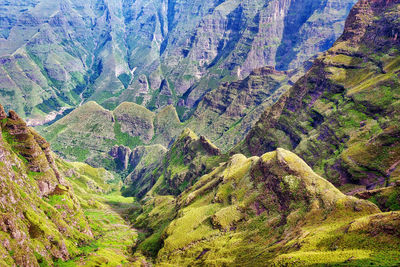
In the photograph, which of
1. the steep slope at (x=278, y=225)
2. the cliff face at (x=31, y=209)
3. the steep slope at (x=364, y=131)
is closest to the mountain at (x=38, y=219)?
the cliff face at (x=31, y=209)

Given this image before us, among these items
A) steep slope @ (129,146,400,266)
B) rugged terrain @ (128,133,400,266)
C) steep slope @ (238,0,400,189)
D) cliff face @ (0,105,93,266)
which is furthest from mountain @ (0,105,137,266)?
steep slope @ (238,0,400,189)

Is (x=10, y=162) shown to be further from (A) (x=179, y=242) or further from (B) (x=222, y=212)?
(B) (x=222, y=212)

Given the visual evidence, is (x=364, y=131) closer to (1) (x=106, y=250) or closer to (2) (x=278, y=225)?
(2) (x=278, y=225)

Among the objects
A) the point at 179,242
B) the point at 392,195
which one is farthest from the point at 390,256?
the point at 179,242

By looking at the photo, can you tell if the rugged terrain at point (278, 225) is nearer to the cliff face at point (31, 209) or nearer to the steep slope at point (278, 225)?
the steep slope at point (278, 225)

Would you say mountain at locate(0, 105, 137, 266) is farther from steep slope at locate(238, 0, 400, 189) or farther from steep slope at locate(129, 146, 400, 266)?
steep slope at locate(238, 0, 400, 189)

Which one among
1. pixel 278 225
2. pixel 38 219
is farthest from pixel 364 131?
pixel 38 219

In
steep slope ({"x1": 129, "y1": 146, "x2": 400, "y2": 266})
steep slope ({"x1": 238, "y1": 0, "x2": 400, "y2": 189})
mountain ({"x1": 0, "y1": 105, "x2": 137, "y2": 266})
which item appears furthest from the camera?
steep slope ({"x1": 238, "y1": 0, "x2": 400, "y2": 189})

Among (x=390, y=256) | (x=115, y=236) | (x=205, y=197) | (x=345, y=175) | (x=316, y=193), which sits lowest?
(x=115, y=236)
